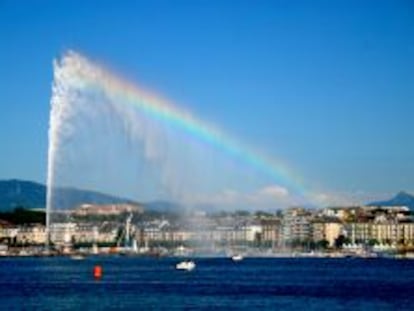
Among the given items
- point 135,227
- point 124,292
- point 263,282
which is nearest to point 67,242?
point 135,227

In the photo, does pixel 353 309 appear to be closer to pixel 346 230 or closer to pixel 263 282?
pixel 263 282

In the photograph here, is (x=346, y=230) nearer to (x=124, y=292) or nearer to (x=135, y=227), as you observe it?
(x=135, y=227)

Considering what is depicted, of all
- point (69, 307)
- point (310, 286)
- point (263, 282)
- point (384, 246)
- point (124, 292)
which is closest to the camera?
point (69, 307)

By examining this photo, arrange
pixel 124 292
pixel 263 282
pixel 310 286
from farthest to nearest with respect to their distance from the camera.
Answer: pixel 263 282, pixel 310 286, pixel 124 292

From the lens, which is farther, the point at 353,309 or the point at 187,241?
the point at 187,241

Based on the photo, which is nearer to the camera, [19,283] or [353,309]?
[353,309]

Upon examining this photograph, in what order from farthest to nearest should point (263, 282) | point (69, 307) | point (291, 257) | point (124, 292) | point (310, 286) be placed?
point (291, 257) → point (263, 282) → point (310, 286) → point (124, 292) → point (69, 307)

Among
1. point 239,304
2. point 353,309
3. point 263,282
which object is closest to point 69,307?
point 239,304

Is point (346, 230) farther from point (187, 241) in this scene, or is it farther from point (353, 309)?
point (353, 309)

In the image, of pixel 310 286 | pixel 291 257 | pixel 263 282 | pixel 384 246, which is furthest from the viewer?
pixel 384 246
